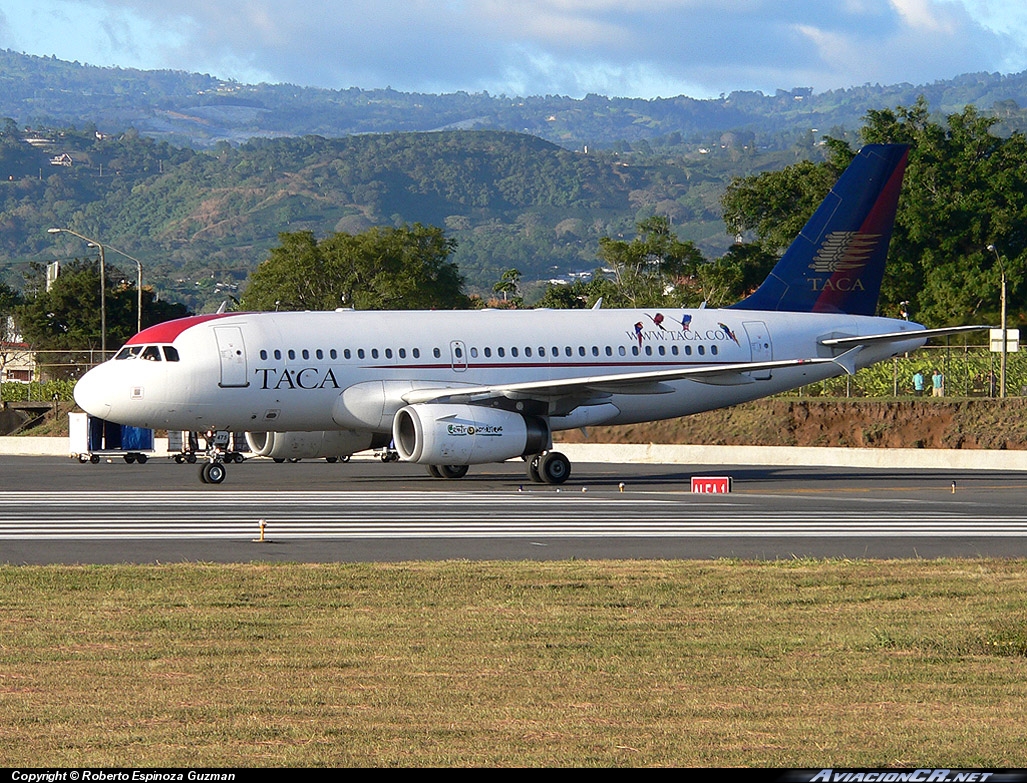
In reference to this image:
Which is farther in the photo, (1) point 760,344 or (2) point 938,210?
(2) point 938,210

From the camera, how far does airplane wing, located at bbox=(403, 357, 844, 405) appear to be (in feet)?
107

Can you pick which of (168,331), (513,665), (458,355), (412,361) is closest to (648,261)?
(458,355)

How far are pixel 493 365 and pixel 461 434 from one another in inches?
136

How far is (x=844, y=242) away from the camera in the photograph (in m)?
39.1

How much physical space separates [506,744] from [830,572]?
852cm

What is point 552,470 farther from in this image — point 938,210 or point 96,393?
point 938,210

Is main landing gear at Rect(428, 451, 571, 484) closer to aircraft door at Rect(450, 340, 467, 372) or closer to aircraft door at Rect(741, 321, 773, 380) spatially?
aircraft door at Rect(450, 340, 467, 372)

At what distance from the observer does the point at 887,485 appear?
111ft

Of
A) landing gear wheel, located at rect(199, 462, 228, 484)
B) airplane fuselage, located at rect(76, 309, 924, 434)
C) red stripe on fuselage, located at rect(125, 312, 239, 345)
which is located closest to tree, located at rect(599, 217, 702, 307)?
airplane fuselage, located at rect(76, 309, 924, 434)

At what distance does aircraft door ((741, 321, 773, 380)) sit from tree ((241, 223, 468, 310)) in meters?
66.5

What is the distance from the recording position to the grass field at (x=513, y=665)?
8250mm

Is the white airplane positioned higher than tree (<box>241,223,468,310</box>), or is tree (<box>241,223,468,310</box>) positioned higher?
tree (<box>241,223,468,310</box>)

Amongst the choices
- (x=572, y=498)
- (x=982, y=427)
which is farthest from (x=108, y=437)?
(x=982, y=427)

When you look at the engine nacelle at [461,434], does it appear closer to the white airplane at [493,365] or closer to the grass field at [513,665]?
the white airplane at [493,365]
